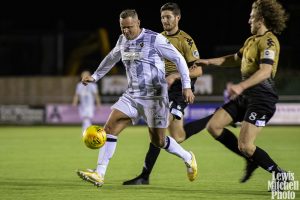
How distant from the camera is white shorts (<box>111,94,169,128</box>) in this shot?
29.6 ft

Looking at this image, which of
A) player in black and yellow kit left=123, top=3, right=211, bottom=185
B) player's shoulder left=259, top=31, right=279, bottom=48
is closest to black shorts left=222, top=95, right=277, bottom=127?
player's shoulder left=259, top=31, right=279, bottom=48

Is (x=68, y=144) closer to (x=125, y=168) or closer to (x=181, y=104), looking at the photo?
(x=125, y=168)

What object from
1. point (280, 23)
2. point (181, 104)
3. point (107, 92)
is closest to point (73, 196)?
point (181, 104)

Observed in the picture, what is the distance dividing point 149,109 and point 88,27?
39.9m

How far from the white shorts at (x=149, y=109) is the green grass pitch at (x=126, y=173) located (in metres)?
0.84

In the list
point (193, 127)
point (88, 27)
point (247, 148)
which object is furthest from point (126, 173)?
point (88, 27)

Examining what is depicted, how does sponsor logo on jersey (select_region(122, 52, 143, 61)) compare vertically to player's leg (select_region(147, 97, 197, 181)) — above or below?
above

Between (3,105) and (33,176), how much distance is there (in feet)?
65.4

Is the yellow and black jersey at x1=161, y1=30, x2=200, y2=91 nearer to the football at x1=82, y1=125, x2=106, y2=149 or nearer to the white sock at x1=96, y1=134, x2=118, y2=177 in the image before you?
the white sock at x1=96, y1=134, x2=118, y2=177

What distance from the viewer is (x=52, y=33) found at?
47.0m

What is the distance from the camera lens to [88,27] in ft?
159

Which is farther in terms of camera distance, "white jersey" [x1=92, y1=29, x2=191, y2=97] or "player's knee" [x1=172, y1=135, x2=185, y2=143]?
"player's knee" [x1=172, y1=135, x2=185, y2=143]

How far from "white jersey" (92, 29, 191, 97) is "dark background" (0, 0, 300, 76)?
2834cm

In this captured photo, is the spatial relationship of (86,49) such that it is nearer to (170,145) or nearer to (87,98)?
(87,98)
